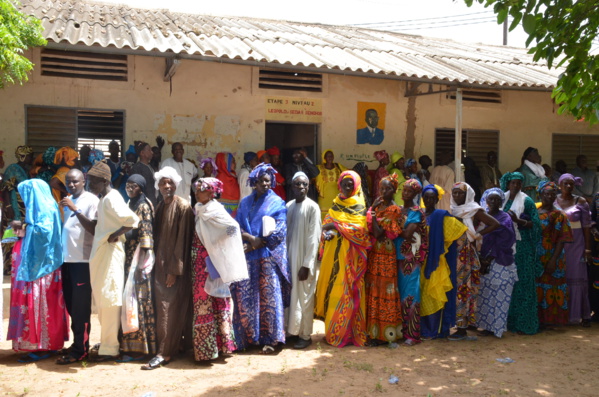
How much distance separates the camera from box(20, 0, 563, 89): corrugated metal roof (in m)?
7.88

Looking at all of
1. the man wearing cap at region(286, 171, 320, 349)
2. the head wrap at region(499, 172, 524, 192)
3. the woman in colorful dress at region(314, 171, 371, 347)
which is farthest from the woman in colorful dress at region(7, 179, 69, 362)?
the head wrap at region(499, 172, 524, 192)

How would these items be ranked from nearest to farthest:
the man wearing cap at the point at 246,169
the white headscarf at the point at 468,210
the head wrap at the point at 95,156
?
the white headscarf at the point at 468,210, the head wrap at the point at 95,156, the man wearing cap at the point at 246,169

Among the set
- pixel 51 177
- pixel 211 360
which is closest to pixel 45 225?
pixel 211 360

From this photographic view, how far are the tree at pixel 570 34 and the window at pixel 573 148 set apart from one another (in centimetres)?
701

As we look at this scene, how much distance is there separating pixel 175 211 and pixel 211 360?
136 centimetres

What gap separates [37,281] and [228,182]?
405 centimetres

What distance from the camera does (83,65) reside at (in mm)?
8500

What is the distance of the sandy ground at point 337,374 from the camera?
4691 mm

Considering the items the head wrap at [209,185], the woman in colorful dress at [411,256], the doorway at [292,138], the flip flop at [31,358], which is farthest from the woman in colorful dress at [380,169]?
the flip flop at [31,358]

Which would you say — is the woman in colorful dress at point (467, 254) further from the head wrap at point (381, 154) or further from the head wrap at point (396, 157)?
the head wrap at point (396, 157)

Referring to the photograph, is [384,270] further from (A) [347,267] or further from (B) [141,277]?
(B) [141,277]

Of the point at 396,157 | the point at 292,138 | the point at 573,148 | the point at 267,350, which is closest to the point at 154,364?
the point at 267,350

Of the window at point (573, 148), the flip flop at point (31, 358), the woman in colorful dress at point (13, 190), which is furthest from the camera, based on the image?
the window at point (573, 148)

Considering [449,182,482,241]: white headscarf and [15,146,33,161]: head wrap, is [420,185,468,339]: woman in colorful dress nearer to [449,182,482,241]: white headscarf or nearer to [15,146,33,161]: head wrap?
[449,182,482,241]: white headscarf
